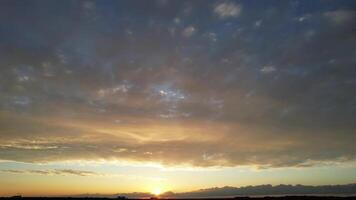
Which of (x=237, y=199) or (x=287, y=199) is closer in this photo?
(x=287, y=199)

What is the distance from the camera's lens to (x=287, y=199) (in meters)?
75.2

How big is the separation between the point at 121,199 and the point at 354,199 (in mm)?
89921

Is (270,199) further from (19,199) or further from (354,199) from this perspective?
(19,199)

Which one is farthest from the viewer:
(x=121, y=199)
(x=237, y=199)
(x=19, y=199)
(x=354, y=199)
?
(x=121, y=199)

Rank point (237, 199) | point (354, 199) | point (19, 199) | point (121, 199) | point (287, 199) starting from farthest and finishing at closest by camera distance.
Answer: point (121, 199), point (19, 199), point (237, 199), point (287, 199), point (354, 199)

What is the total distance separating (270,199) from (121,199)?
74.6 metres

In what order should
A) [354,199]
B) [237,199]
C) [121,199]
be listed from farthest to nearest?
[121,199]
[237,199]
[354,199]

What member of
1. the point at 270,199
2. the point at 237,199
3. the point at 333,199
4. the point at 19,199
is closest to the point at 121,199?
the point at 19,199

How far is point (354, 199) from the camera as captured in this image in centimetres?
6762

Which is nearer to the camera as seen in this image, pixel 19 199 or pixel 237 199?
pixel 237 199

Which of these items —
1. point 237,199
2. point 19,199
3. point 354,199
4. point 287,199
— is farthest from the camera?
point 19,199

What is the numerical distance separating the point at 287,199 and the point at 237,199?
47.6ft

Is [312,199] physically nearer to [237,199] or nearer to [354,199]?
[354,199]

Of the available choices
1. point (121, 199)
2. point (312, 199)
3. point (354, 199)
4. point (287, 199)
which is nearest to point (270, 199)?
point (287, 199)
